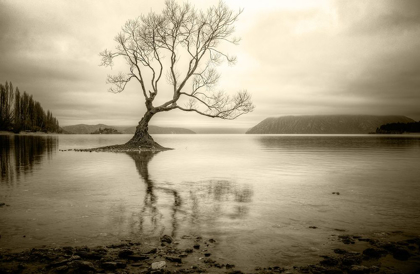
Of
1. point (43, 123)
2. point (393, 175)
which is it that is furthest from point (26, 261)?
point (43, 123)

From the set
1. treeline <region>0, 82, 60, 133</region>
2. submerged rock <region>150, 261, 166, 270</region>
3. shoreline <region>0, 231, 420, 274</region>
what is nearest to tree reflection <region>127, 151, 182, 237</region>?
shoreline <region>0, 231, 420, 274</region>

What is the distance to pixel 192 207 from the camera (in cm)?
896

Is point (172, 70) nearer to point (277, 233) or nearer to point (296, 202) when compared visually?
point (296, 202)

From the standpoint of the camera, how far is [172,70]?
124 feet

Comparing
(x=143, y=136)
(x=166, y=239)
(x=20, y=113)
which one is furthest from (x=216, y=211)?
(x=20, y=113)

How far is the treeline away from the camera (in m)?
119

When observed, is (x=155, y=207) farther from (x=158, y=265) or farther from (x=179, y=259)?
(x=158, y=265)

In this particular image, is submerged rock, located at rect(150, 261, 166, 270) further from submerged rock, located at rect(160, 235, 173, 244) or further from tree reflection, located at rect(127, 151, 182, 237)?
tree reflection, located at rect(127, 151, 182, 237)

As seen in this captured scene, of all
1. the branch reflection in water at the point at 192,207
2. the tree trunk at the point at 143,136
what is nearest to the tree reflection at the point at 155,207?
the branch reflection in water at the point at 192,207

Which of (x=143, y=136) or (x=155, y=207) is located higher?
(x=143, y=136)

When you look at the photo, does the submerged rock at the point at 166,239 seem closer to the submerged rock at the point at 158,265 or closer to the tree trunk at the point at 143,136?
the submerged rock at the point at 158,265

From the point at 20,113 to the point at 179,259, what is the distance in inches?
5840

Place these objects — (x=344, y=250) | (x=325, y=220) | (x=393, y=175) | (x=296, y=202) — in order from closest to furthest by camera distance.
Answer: (x=344, y=250) < (x=325, y=220) < (x=296, y=202) < (x=393, y=175)

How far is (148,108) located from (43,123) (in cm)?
13656
